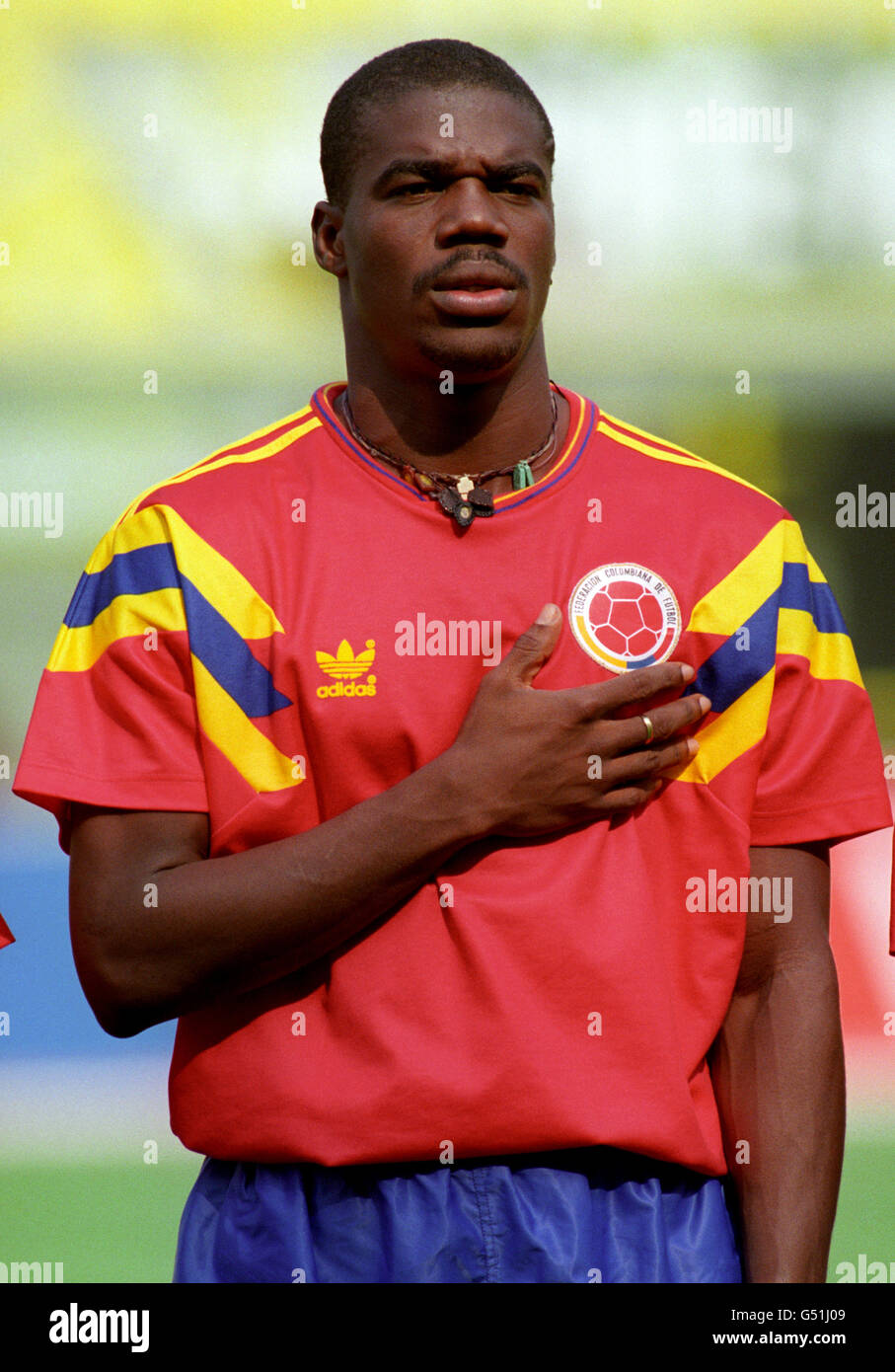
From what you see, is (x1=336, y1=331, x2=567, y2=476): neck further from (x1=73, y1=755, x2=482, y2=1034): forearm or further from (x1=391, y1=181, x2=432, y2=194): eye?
(x1=73, y1=755, x2=482, y2=1034): forearm

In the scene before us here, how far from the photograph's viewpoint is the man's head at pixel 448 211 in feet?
5.74

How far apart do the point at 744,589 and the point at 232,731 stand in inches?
22.1

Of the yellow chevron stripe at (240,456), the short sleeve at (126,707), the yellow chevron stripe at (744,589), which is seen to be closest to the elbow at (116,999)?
the short sleeve at (126,707)

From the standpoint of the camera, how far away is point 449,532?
1.79m

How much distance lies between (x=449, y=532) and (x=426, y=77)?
1.60 ft

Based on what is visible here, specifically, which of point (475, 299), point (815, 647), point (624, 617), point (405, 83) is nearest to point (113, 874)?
point (624, 617)

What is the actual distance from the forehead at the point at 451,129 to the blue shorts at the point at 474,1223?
3.39ft

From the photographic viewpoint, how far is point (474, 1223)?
5.53 feet

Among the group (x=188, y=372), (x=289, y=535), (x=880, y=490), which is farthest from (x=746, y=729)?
(x=880, y=490)

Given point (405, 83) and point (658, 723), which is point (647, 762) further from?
point (405, 83)

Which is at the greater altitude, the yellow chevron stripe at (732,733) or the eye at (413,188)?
the eye at (413,188)

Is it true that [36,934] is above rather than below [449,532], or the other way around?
below

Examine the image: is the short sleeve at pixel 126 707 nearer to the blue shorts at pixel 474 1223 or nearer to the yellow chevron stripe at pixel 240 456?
the yellow chevron stripe at pixel 240 456
